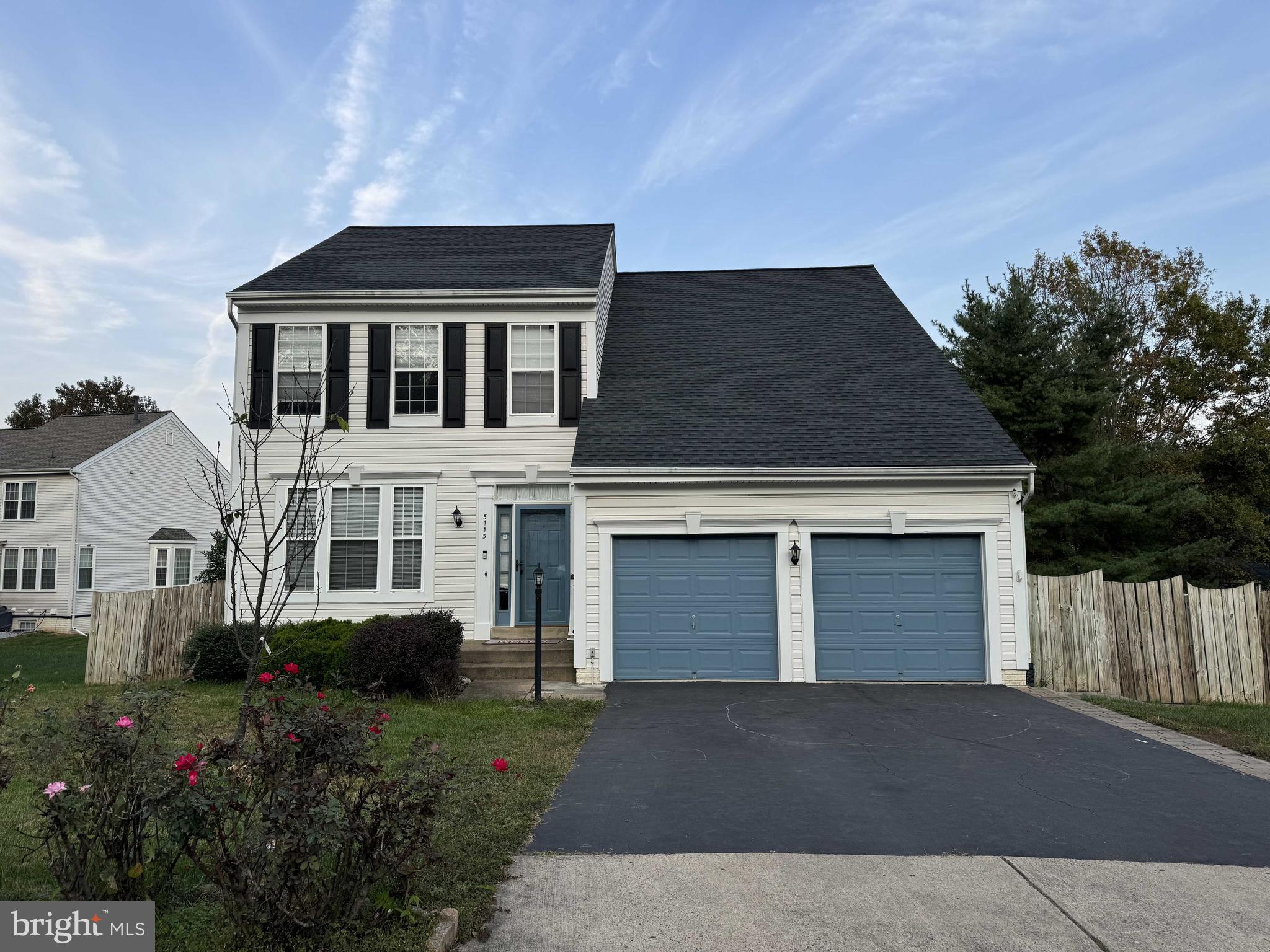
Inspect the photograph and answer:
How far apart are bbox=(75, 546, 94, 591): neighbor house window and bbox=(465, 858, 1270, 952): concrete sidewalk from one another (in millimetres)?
26211

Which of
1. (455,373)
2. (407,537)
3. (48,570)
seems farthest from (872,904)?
(48,570)

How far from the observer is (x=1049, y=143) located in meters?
15.1

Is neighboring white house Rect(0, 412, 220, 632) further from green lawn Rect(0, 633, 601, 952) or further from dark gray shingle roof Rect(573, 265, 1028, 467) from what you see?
dark gray shingle roof Rect(573, 265, 1028, 467)

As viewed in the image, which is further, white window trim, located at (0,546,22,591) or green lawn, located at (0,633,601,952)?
white window trim, located at (0,546,22,591)

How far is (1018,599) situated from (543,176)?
1184 centimetres

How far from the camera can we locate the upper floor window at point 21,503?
24828mm

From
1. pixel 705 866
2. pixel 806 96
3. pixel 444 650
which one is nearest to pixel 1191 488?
pixel 806 96

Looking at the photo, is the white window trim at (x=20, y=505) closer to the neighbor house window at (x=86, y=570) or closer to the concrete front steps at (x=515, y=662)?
the neighbor house window at (x=86, y=570)

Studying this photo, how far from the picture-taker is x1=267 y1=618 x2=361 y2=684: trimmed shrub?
10.5 m

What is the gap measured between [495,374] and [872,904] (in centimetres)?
1073

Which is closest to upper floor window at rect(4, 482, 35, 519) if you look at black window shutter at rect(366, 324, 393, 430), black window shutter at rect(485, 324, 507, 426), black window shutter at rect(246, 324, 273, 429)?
black window shutter at rect(246, 324, 273, 429)

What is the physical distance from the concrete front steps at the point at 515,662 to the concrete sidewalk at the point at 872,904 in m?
7.05

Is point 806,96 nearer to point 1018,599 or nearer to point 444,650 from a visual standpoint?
point 1018,599

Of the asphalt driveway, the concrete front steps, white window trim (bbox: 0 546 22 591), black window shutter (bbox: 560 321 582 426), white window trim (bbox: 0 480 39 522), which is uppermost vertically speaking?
black window shutter (bbox: 560 321 582 426)
